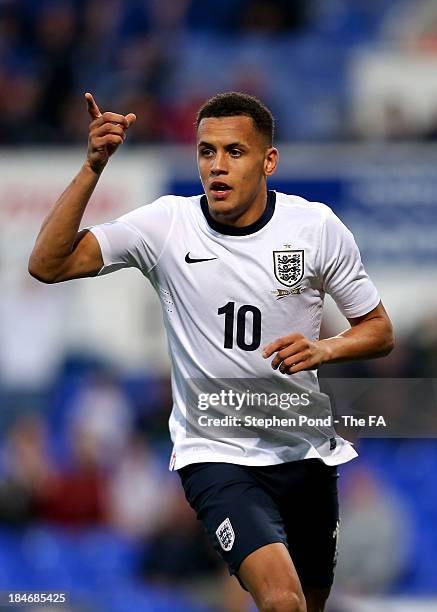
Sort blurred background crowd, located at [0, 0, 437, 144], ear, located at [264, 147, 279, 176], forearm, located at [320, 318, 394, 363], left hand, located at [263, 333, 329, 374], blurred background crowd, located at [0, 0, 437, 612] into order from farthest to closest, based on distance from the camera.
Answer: blurred background crowd, located at [0, 0, 437, 144] → blurred background crowd, located at [0, 0, 437, 612] → ear, located at [264, 147, 279, 176] → forearm, located at [320, 318, 394, 363] → left hand, located at [263, 333, 329, 374]

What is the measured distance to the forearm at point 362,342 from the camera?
207 inches

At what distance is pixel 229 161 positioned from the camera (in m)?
5.44

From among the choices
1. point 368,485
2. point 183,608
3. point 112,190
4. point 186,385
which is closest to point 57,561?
point 183,608

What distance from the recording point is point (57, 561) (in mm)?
10445

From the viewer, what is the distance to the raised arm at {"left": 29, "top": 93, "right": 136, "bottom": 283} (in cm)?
518

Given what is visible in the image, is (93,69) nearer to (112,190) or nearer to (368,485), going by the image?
(112,190)

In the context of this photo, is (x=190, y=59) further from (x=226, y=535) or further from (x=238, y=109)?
(x=226, y=535)

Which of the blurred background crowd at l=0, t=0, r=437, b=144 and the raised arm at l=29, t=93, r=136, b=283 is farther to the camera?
the blurred background crowd at l=0, t=0, r=437, b=144

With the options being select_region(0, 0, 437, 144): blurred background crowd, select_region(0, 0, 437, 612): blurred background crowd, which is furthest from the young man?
select_region(0, 0, 437, 144): blurred background crowd

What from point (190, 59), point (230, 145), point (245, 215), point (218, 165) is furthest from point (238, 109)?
Result: point (190, 59)

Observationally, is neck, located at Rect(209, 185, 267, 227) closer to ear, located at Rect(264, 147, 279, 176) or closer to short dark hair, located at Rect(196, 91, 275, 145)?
ear, located at Rect(264, 147, 279, 176)

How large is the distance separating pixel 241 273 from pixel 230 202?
308mm

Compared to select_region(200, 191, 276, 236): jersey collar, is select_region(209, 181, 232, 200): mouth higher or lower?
higher

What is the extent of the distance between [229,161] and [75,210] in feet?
2.30
